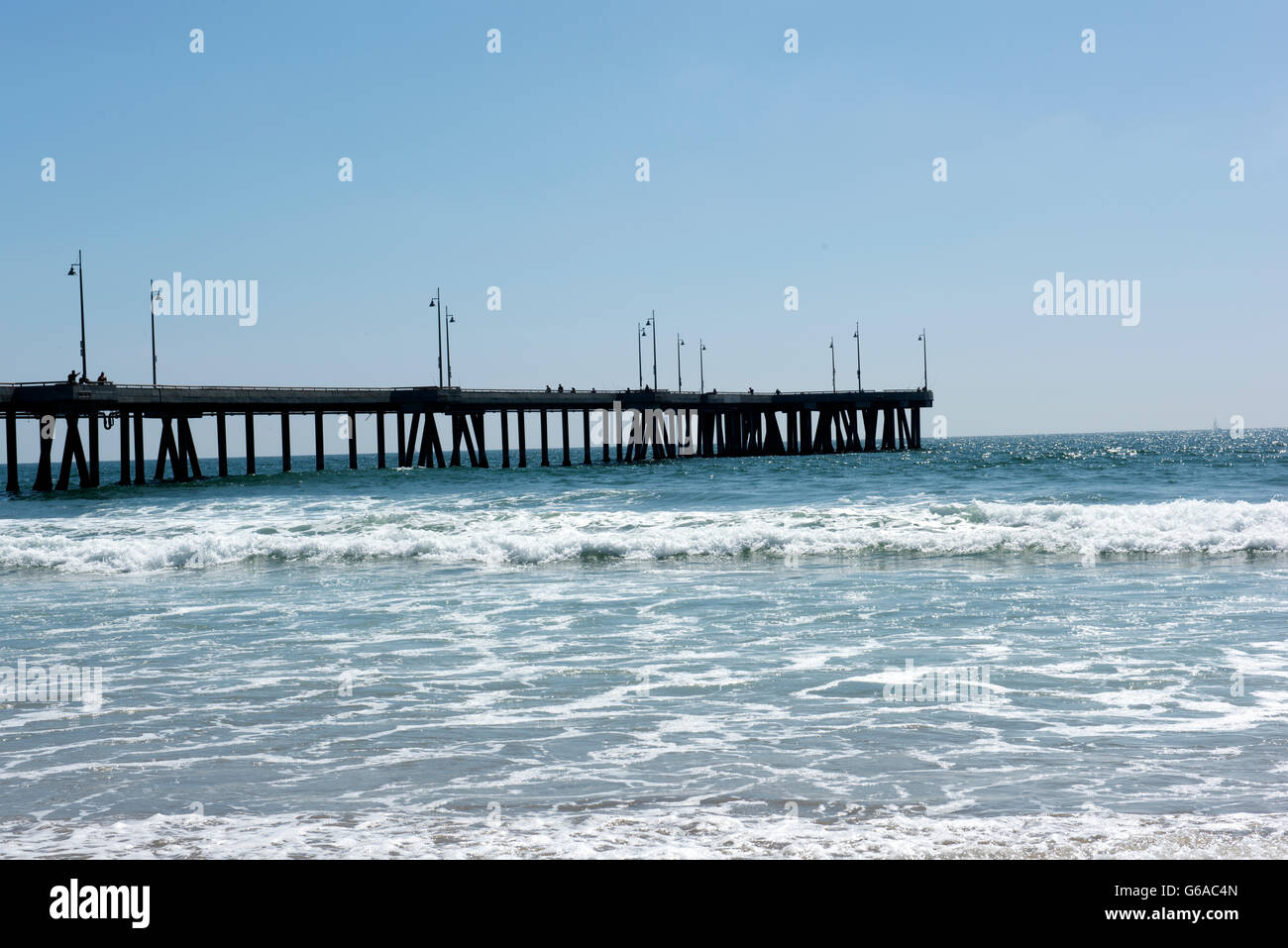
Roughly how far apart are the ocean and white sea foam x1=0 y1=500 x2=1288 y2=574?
0.67 feet

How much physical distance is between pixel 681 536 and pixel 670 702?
13495 mm

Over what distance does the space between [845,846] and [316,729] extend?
4051 mm

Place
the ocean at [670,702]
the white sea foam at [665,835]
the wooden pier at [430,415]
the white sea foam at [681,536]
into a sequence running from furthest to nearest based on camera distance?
1. the wooden pier at [430,415]
2. the white sea foam at [681,536]
3. the ocean at [670,702]
4. the white sea foam at [665,835]

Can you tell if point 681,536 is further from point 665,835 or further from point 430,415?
point 430,415

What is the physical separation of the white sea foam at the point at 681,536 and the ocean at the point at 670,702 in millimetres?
205

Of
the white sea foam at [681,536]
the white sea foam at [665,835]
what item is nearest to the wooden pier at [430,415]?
the white sea foam at [681,536]

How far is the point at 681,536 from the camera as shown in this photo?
72.1 feet

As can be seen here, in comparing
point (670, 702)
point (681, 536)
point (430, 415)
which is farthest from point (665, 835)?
point (430, 415)

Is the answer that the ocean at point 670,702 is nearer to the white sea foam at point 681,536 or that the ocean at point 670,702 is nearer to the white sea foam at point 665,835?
the white sea foam at point 665,835

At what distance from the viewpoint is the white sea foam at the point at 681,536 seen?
20375mm

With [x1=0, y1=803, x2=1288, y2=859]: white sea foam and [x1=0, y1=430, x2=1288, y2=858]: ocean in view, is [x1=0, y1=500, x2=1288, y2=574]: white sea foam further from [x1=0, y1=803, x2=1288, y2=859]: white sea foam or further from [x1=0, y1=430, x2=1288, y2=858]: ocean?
[x1=0, y1=803, x2=1288, y2=859]: white sea foam

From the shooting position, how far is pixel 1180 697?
824cm

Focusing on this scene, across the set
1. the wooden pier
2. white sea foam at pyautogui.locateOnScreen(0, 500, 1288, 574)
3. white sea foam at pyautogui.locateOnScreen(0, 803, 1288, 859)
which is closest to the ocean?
white sea foam at pyautogui.locateOnScreen(0, 803, 1288, 859)

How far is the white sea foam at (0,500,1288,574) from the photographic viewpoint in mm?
20375
